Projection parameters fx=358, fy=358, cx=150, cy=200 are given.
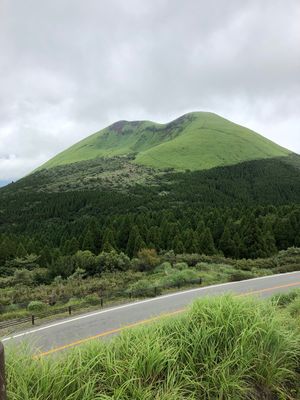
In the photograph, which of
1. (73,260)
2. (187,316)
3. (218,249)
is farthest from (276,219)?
(187,316)

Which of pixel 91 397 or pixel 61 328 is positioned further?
pixel 61 328

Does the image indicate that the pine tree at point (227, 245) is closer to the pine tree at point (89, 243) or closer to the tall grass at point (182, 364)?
the pine tree at point (89, 243)

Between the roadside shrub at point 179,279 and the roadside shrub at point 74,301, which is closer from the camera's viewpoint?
the roadside shrub at point 74,301

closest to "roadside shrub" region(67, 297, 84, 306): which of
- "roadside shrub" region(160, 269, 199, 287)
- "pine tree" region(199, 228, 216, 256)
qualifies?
"roadside shrub" region(160, 269, 199, 287)

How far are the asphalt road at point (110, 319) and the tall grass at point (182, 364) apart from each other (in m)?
5.50

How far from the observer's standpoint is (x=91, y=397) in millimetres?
3014

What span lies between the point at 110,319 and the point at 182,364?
10873 mm

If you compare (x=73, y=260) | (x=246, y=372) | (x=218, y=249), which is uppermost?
(x=246, y=372)

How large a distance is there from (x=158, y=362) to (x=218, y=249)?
52767 millimetres

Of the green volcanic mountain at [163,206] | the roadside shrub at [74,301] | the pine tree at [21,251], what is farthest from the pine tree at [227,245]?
the roadside shrub at [74,301]

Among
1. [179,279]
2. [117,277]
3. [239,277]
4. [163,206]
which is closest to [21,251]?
[117,277]

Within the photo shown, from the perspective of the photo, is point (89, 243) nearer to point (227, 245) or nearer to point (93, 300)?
point (227, 245)

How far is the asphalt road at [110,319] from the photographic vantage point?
1128cm

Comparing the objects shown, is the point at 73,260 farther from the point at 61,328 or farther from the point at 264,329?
the point at 264,329
